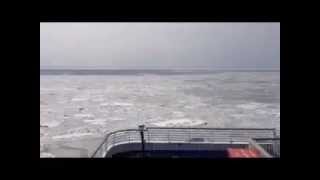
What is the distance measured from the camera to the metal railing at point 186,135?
611 centimetres

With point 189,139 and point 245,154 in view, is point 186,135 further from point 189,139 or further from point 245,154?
point 245,154

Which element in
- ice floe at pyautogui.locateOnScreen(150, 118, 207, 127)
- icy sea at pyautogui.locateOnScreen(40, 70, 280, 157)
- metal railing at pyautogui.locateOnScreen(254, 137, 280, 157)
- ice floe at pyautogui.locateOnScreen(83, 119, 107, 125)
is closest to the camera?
metal railing at pyautogui.locateOnScreen(254, 137, 280, 157)

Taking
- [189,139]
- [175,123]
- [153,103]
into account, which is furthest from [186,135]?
[153,103]

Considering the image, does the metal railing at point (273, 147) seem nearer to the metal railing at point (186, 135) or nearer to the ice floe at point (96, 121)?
the metal railing at point (186, 135)

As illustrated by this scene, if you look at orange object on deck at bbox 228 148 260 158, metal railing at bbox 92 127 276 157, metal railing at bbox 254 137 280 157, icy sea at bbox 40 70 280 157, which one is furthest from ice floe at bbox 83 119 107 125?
metal railing at bbox 254 137 280 157

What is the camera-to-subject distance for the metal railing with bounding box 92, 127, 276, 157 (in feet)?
20.1

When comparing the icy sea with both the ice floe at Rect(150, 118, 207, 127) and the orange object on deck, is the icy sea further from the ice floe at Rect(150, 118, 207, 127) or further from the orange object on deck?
the orange object on deck

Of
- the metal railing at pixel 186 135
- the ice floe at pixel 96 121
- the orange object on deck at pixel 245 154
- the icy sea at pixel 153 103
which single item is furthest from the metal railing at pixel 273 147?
the ice floe at pixel 96 121

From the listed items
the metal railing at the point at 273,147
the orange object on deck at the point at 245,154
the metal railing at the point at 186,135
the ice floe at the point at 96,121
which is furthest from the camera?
the ice floe at the point at 96,121

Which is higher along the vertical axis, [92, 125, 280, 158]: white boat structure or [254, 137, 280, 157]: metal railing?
[254, 137, 280, 157]: metal railing
